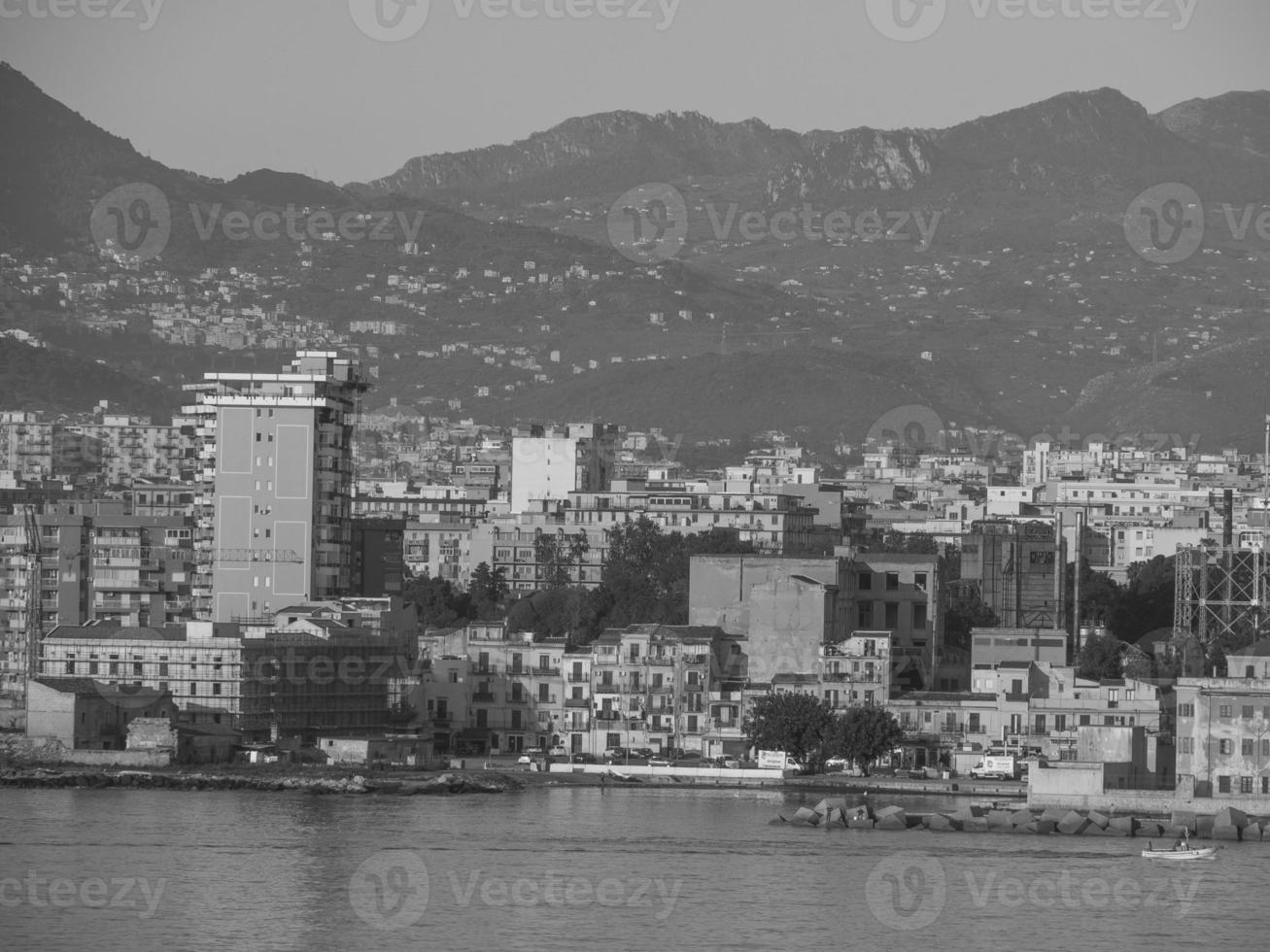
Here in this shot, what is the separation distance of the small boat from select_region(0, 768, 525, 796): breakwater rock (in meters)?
14.6

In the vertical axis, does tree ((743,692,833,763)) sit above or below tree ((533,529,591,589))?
below

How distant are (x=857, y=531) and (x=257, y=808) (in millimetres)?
53013

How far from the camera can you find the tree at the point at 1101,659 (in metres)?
75.2

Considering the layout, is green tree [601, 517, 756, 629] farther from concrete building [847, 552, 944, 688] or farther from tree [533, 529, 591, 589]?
concrete building [847, 552, 944, 688]

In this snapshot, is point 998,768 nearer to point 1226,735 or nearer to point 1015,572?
point 1226,735

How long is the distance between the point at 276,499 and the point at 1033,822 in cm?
3003

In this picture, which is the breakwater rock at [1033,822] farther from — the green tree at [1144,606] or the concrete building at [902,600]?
the green tree at [1144,606]

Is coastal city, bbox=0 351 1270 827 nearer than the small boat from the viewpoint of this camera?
No

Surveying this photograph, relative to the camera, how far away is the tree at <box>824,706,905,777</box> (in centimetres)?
6612

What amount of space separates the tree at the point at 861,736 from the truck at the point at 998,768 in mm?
1808

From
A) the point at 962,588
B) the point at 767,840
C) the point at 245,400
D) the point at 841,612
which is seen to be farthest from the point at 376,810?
the point at 962,588

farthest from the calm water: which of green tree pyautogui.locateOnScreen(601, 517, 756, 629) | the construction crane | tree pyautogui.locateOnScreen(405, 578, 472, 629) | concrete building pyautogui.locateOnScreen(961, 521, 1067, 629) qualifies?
concrete building pyautogui.locateOnScreen(961, 521, 1067, 629)

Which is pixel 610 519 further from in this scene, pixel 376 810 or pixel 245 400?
pixel 376 810

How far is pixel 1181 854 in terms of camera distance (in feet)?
176
